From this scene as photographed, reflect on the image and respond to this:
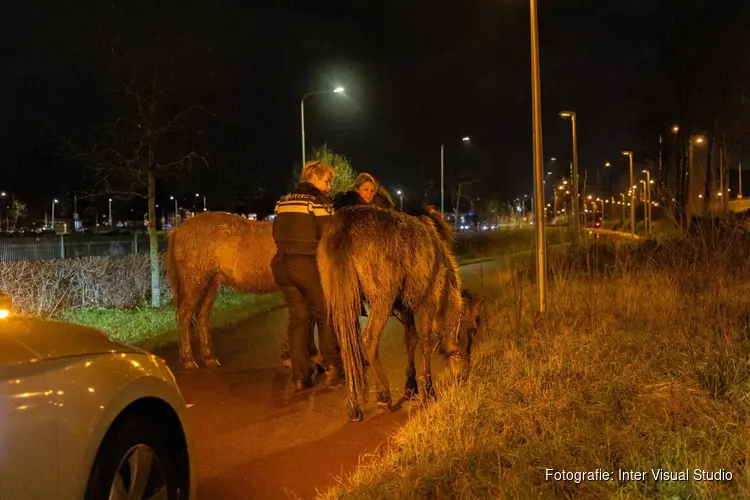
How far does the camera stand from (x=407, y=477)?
3699 millimetres

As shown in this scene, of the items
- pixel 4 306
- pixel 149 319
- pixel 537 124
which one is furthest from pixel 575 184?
pixel 4 306

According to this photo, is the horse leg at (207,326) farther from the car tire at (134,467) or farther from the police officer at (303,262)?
the car tire at (134,467)

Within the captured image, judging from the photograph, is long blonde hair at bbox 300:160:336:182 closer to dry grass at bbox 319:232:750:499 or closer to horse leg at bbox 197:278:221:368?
horse leg at bbox 197:278:221:368

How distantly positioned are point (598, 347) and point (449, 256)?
5.66 ft

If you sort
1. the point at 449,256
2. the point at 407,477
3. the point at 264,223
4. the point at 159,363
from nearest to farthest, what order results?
the point at 159,363 → the point at 407,477 → the point at 449,256 → the point at 264,223

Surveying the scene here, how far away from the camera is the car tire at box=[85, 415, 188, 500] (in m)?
2.75

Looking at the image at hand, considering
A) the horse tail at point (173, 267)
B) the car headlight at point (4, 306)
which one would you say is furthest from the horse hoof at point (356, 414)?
the horse tail at point (173, 267)

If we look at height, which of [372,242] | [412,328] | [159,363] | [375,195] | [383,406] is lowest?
[383,406]

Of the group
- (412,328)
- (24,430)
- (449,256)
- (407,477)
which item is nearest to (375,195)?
(449,256)

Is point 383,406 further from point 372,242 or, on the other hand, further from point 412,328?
point 372,242

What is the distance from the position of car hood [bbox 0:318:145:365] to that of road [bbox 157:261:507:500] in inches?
58.6

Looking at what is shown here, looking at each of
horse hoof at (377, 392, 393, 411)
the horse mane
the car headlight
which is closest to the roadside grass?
horse hoof at (377, 392, 393, 411)

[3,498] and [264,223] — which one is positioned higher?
[264,223]

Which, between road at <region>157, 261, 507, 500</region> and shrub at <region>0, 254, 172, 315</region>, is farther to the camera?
shrub at <region>0, 254, 172, 315</region>
